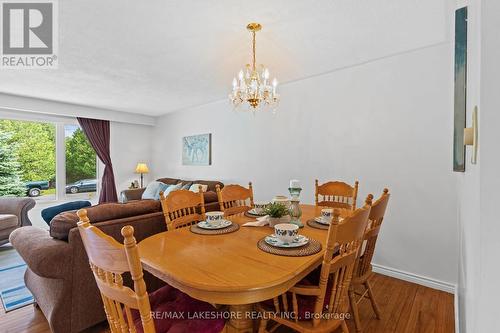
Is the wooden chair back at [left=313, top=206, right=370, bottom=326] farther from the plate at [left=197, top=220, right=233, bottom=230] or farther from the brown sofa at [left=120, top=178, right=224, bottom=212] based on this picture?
the brown sofa at [left=120, top=178, right=224, bottom=212]

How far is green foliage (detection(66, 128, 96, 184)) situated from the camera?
5238 mm

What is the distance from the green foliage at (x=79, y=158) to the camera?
524 centimetres

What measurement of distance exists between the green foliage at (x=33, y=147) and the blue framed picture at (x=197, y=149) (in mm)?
2521

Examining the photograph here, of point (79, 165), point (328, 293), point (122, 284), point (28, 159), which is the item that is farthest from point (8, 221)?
point (328, 293)

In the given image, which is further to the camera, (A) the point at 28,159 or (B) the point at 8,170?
(A) the point at 28,159

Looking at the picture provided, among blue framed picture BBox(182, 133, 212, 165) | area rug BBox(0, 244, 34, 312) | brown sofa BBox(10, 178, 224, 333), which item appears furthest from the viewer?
blue framed picture BBox(182, 133, 212, 165)

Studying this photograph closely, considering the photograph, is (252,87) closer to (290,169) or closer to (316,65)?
(316,65)

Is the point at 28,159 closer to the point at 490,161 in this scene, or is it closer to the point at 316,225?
the point at 316,225

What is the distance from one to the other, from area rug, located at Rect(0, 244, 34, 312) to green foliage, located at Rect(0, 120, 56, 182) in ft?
6.37

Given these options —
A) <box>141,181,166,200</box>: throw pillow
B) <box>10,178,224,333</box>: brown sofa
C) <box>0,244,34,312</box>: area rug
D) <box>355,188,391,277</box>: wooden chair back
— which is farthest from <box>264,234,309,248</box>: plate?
<box>141,181,166,200</box>: throw pillow

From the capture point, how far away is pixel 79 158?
212 inches

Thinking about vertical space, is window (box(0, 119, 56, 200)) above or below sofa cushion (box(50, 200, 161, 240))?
above

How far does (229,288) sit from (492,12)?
103 centimetres

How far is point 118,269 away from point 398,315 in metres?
2.19
